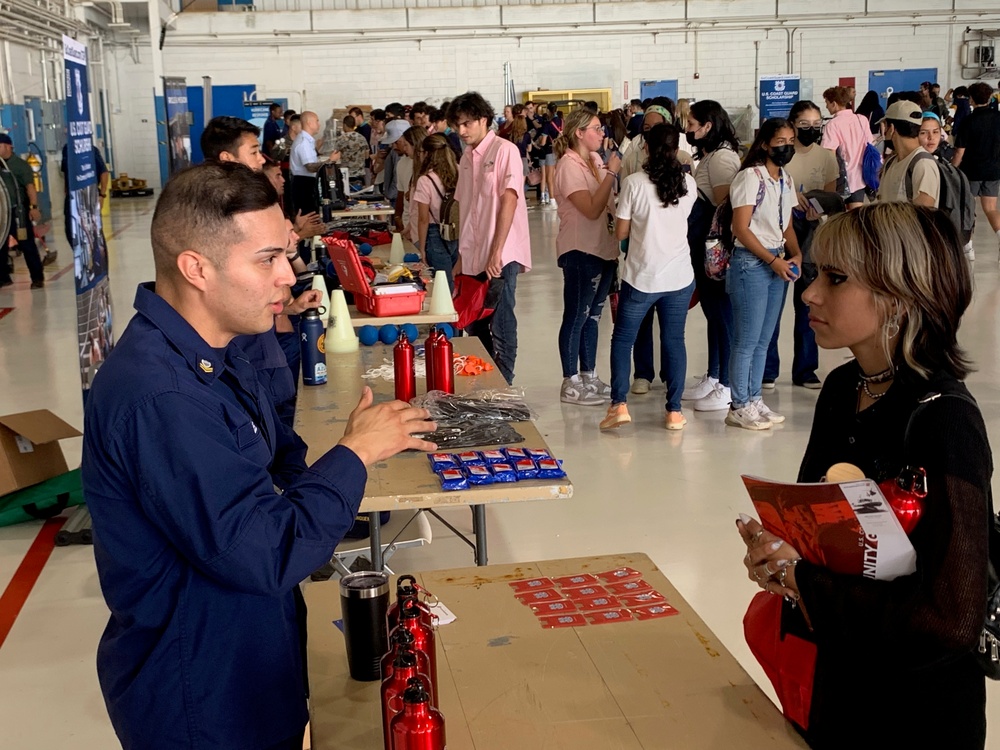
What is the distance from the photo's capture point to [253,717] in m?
1.59

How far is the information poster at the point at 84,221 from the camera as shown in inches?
173

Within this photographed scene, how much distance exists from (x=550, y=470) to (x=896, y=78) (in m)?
21.3

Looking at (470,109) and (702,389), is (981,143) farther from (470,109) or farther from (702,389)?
(470,109)

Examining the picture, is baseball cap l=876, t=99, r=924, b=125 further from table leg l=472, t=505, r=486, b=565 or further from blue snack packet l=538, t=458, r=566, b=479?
blue snack packet l=538, t=458, r=566, b=479

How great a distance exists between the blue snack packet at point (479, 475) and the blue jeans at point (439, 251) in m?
3.95

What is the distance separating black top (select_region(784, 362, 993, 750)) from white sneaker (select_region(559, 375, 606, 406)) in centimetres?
442

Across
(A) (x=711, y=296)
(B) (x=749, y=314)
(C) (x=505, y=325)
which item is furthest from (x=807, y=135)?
(C) (x=505, y=325)

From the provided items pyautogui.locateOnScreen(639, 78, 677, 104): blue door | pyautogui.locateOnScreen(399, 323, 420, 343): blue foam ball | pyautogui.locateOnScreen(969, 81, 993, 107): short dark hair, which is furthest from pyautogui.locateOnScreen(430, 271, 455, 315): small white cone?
pyautogui.locateOnScreen(639, 78, 677, 104): blue door

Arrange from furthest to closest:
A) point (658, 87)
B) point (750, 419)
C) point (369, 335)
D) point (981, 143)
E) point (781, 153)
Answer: point (658, 87) < point (981, 143) < point (750, 419) < point (781, 153) < point (369, 335)

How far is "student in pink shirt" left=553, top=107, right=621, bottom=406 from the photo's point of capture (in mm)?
5586

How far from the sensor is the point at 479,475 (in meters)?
2.61

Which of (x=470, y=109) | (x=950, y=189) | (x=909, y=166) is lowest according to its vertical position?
(x=950, y=189)

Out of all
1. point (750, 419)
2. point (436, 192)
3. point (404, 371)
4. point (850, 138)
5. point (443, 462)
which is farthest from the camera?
point (850, 138)

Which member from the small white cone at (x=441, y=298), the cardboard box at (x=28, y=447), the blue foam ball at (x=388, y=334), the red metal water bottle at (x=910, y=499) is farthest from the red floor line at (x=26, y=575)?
the red metal water bottle at (x=910, y=499)
